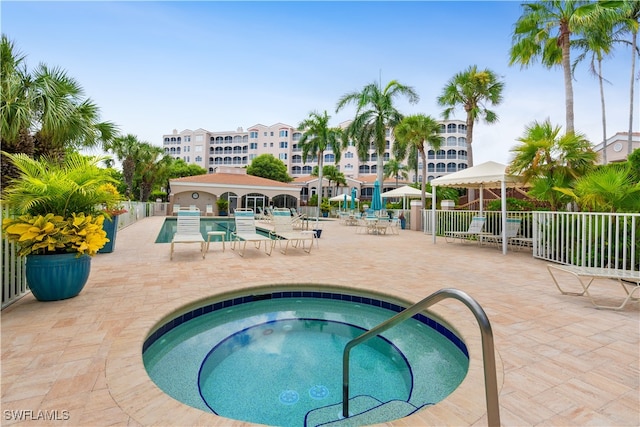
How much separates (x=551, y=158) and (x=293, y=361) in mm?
8760

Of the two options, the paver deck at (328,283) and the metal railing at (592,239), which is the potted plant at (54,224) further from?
the metal railing at (592,239)

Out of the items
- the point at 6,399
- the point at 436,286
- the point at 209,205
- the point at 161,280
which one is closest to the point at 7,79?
the point at 161,280

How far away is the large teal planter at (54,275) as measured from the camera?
3.80m

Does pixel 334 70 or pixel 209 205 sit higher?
pixel 334 70

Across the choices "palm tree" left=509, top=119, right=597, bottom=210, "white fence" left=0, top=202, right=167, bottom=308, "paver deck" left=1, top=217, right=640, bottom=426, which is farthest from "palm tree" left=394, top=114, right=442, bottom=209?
"white fence" left=0, top=202, right=167, bottom=308

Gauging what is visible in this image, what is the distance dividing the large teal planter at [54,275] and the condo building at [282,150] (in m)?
49.1

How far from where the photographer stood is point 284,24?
11.4 m

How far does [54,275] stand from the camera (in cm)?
389

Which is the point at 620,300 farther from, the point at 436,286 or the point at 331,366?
the point at 331,366

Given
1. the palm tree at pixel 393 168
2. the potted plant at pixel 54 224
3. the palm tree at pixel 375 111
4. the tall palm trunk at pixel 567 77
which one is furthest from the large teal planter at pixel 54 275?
the palm tree at pixel 393 168

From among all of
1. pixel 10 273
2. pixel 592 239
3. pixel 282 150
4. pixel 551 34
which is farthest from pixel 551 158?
pixel 282 150

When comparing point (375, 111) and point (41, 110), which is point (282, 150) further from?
point (41, 110)

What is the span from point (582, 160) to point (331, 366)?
881 cm

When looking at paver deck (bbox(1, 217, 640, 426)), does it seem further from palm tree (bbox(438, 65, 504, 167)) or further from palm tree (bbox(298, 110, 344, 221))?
palm tree (bbox(298, 110, 344, 221))
